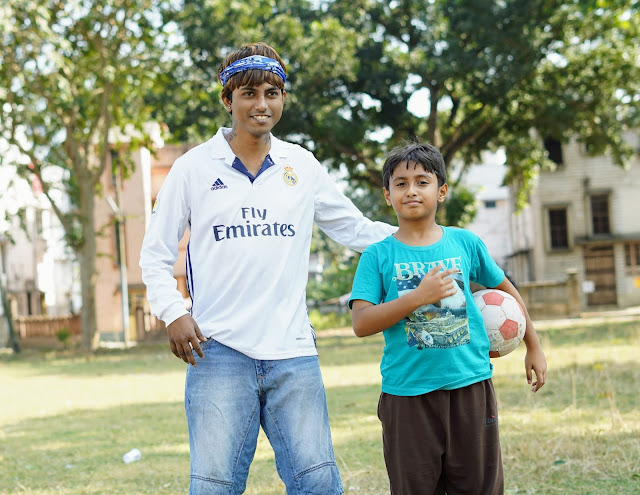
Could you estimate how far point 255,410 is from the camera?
3547 millimetres

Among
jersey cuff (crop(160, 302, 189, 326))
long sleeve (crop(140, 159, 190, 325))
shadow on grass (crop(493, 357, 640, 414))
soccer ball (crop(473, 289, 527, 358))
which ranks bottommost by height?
shadow on grass (crop(493, 357, 640, 414))

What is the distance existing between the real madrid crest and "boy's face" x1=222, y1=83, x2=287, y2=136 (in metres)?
0.19

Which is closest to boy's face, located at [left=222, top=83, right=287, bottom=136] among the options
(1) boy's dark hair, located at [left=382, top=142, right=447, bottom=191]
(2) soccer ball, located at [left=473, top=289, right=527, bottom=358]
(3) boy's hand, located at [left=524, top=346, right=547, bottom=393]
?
(1) boy's dark hair, located at [left=382, top=142, right=447, bottom=191]

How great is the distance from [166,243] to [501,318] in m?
1.48

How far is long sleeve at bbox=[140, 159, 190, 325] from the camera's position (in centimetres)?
346

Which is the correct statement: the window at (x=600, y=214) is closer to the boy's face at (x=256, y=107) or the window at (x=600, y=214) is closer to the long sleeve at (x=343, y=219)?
the long sleeve at (x=343, y=219)

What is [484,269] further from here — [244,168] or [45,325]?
[45,325]

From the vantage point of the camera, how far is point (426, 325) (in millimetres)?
3480

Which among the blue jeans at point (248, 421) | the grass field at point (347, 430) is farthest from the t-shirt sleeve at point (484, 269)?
the grass field at point (347, 430)

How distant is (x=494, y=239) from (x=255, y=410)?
5944cm

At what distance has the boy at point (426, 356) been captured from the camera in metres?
3.45

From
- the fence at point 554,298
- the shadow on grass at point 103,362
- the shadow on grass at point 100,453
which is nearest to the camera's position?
the shadow on grass at point 100,453

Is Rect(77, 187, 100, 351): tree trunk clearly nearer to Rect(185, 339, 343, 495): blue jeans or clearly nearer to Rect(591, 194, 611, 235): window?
Rect(185, 339, 343, 495): blue jeans

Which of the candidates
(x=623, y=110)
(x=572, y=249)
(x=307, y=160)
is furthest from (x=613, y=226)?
(x=307, y=160)
